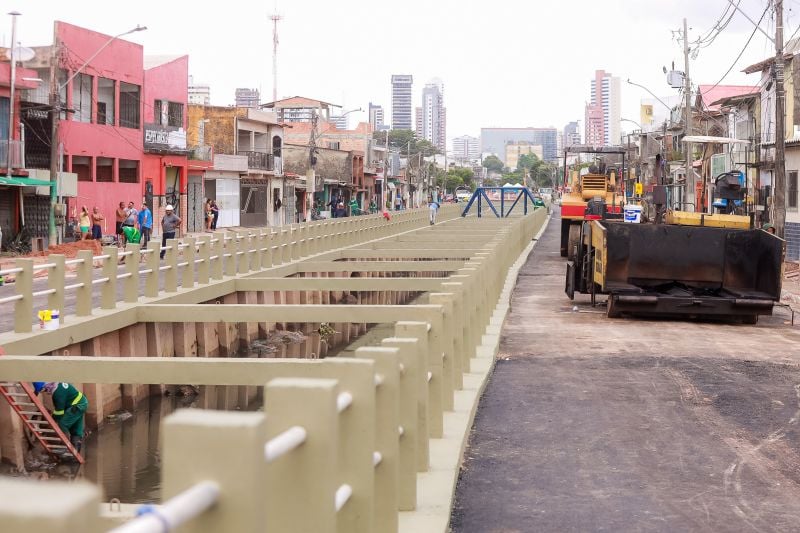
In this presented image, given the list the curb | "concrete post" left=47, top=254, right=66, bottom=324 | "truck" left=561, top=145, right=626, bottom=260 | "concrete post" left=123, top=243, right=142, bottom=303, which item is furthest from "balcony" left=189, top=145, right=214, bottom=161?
the curb

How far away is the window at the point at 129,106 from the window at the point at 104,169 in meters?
2.02

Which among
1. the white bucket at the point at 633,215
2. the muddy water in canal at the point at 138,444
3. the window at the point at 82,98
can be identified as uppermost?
the window at the point at 82,98

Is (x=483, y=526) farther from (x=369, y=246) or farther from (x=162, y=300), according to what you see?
(x=369, y=246)

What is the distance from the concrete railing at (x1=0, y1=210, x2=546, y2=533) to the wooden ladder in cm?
460

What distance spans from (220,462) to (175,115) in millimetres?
57526

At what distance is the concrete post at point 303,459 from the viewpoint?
3.89m

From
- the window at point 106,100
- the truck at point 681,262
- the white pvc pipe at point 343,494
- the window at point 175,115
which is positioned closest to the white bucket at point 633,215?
the truck at point 681,262

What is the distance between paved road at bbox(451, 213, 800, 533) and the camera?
763 centimetres

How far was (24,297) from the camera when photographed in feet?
46.8

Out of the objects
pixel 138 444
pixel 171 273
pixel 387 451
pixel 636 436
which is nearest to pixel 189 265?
pixel 171 273

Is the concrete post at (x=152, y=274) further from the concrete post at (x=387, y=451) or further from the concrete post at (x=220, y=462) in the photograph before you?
the concrete post at (x=220, y=462)

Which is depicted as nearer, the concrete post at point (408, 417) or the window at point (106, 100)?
the concrete post at point (408, 417)

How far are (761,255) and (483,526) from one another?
46.6 feet

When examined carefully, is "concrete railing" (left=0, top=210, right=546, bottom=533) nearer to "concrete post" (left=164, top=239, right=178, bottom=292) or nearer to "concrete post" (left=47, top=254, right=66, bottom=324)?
"concrete post" (left=47, top=254, right=66, bottom=324)
